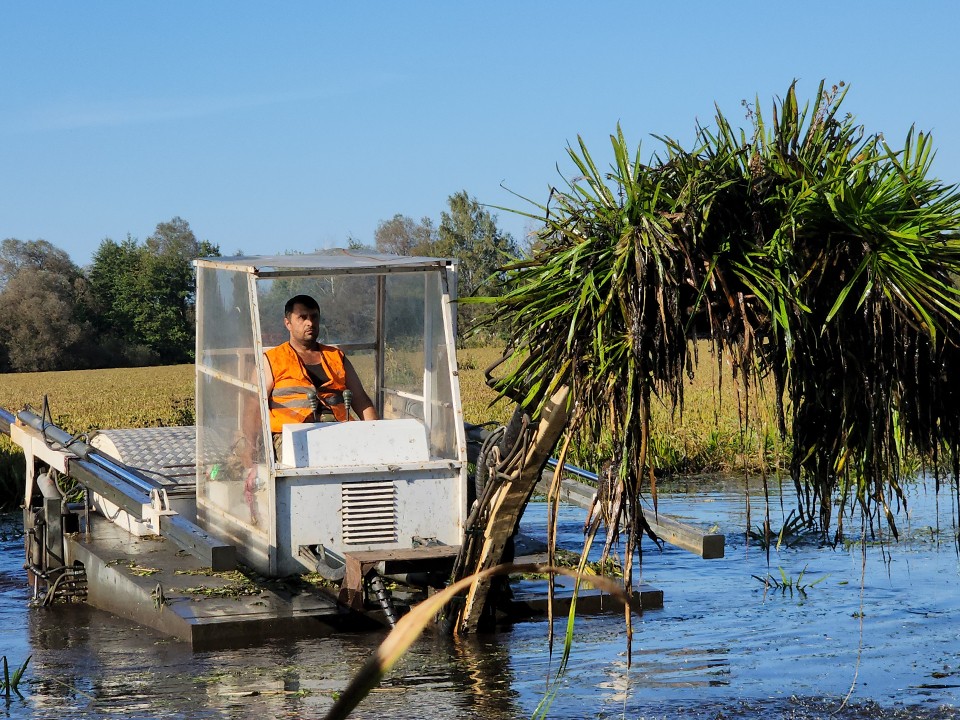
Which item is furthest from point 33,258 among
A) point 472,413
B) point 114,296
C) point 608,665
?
point 608,665

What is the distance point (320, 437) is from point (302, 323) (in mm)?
1031

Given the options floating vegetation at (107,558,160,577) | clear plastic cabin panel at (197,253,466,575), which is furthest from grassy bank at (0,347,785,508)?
floating vegetation at (107,558,160,577)

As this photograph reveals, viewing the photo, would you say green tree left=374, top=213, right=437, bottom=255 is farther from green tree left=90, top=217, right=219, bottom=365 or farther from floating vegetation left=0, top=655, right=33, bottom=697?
floating vegetation left=0, top=655, right=33, bottom=697

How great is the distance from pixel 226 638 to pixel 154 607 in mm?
750

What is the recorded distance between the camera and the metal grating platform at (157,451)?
10840 millimetres

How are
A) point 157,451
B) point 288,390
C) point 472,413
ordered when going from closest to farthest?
1. point 288,390
2. point 157,451
3. point 472,413

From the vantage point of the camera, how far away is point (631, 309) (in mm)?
4746

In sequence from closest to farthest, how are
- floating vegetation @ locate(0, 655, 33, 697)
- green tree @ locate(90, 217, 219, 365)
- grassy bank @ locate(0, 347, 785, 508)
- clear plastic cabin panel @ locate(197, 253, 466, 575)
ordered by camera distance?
floating vegetation @ locate(0, 655, 33, 697)
clear plastic cabin panel @ locate(197, 253, 466, 575)
grassy bank @ locate(0, 347, 785, 508)
green tree @ locate(90, 217, 219, 365)

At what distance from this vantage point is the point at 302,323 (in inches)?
370

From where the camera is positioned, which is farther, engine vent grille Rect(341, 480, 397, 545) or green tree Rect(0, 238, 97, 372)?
green tree Rect(0, 238, 97, 372)

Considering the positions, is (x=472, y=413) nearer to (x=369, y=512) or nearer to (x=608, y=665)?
(x=369, y=512)

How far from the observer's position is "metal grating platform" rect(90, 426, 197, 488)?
427 inches

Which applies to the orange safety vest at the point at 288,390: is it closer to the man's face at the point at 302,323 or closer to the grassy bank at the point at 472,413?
the man's face at the point at 302,323

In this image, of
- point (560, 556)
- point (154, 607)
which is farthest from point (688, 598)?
point (154, 607)
